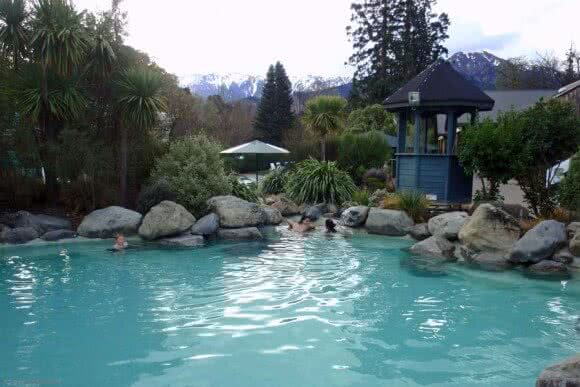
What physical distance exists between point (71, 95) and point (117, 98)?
3.58ft

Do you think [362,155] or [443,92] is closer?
[443,92]

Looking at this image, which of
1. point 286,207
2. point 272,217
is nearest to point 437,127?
point 286,207

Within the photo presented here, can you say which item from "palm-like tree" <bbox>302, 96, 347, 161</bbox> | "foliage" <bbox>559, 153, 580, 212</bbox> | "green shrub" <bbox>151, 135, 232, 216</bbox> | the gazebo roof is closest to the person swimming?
"green shrub" <bbox>151, 135, 232, 216</bbox>

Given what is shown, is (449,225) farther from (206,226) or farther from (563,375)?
(563,375)

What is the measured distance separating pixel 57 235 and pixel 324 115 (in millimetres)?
12125

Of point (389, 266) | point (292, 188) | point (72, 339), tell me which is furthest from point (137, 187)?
point (72, 339)

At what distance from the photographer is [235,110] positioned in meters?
45.7

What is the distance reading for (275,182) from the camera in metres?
17.2

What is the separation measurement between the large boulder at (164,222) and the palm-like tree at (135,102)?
2100 mm

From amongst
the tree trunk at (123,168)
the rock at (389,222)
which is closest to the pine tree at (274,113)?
the tree trunk at (123,168)

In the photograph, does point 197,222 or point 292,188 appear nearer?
point 197,222

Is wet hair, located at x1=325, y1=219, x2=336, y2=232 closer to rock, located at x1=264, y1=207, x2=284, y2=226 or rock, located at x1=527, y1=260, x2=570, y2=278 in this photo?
rock, located at x1=264, y1=207, x2=284, y2=226

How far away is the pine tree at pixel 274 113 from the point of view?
43438mm

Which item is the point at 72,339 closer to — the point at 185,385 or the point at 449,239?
the point at 185,385
